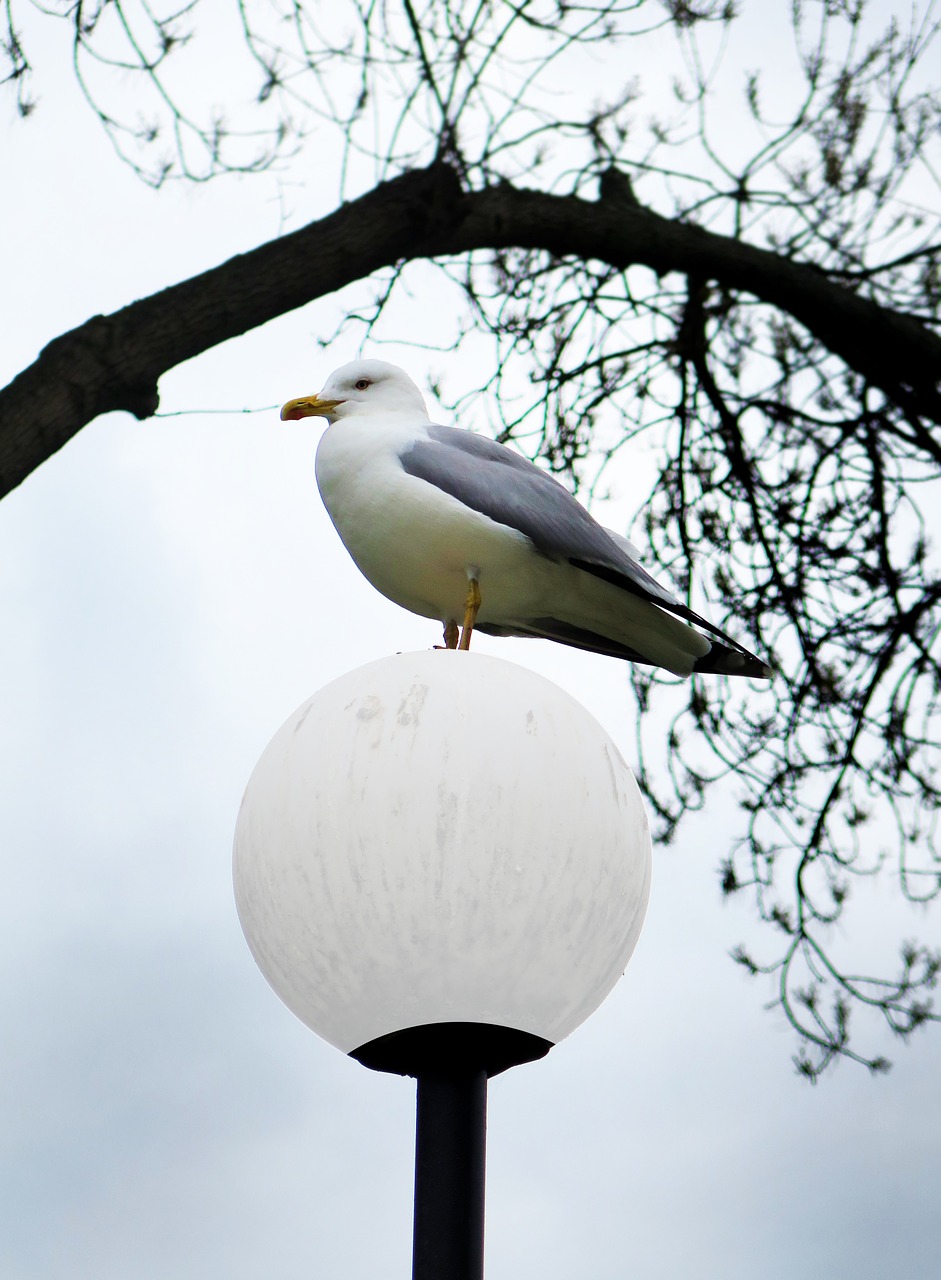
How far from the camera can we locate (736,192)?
416 centimetres

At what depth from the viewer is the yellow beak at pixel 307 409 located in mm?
2438

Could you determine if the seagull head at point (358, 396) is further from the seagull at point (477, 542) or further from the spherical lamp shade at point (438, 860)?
the spherical lamp shade at point (438, 860)

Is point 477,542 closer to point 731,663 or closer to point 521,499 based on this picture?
point 521,499

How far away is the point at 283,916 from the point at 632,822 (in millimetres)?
361

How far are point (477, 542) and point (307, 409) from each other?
17.1 inches

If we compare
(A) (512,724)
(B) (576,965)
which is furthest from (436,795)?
(B) (576,965)

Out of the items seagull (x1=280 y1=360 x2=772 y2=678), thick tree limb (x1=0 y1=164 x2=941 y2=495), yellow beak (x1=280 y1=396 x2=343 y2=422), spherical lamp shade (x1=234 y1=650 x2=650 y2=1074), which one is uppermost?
thick tree limb (x1=0 y1=164 x2=941 y2=495)

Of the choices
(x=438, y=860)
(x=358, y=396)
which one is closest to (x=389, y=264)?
(x=358, y=396)

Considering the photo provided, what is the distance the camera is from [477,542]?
7.14 feet

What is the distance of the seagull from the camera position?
2.18 m

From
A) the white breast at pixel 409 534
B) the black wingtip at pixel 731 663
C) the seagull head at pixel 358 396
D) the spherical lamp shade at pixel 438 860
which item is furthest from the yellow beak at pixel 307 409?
the spherical lamp shade at pixel 438 860

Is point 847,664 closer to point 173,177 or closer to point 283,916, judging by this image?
point 173,177

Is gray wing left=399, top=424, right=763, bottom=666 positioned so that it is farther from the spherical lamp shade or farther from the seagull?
the spherical lamp shade

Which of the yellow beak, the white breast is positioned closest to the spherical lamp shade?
the white breast
